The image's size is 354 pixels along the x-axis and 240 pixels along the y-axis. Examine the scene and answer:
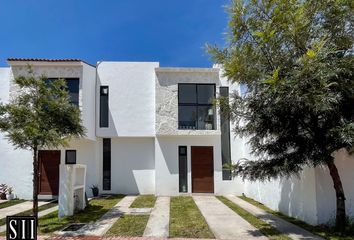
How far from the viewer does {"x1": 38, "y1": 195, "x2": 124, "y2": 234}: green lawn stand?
10116 mm

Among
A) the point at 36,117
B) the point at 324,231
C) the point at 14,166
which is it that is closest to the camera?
the point at 324,231

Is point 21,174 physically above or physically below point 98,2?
below

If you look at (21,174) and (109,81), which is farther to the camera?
(109,81)

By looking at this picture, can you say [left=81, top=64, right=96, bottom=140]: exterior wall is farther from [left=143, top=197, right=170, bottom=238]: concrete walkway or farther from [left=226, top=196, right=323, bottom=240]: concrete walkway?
[left=226, top=196, right=323, bottom=240]: concrete walkway

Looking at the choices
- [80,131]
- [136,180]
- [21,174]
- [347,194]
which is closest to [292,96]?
[347,194]

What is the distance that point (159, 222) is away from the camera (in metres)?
10.7

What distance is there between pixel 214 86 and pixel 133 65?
16.9 feet

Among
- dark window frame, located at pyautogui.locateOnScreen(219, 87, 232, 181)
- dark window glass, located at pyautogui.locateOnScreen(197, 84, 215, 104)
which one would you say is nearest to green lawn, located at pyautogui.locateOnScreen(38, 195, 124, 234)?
dark window frame, located at pyautogui.locateOnScreen(219, 87, 232, 181)

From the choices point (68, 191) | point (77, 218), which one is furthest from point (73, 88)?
point (77, 218)

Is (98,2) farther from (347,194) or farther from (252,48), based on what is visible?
(347,194)

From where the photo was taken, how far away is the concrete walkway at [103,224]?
9.27 m

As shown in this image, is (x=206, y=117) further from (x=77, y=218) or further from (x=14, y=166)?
(x=14, y=166)

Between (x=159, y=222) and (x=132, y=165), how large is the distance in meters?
9.04

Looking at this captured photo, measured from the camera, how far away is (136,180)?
19.4 meters
